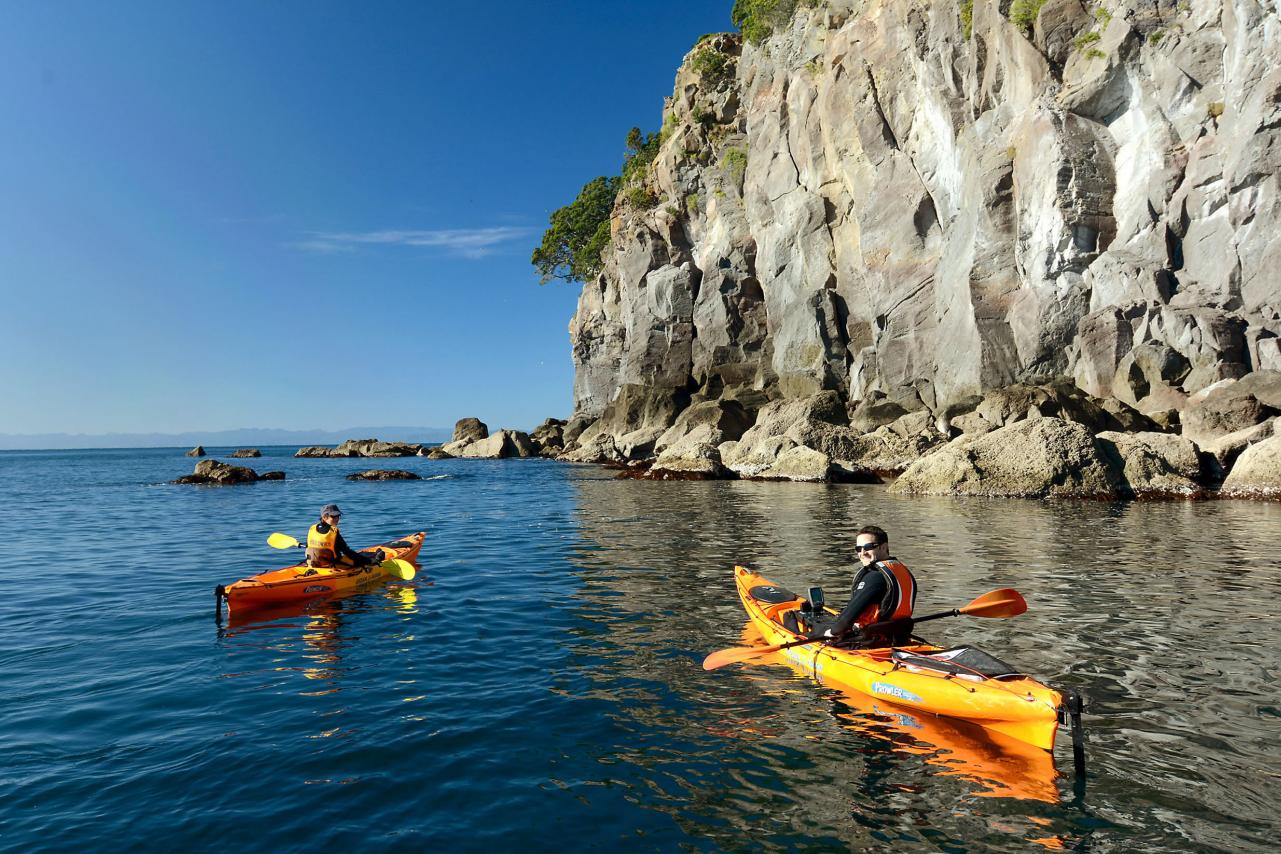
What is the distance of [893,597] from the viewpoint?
7.51 meters

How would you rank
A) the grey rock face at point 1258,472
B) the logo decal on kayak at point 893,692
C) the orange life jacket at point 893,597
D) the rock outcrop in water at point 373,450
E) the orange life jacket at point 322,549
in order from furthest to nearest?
1. the rock outcrop in water at point 373,450
2. the grey rock face at point 1258,472
3. the orange life jacket at point 322,549
4. the orange life jacket at point 893,597
5. the logo decal on kayak at point 893,692

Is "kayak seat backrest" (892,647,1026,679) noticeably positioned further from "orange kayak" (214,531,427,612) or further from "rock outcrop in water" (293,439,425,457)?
"rock outcrop in water" (293,439,425,457)

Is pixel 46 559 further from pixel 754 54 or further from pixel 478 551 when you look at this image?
pixel 754 54

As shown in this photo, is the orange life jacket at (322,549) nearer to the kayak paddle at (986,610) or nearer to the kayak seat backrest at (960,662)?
the kayak paddle at (986,610)

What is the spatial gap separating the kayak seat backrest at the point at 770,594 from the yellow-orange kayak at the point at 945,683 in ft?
3.78

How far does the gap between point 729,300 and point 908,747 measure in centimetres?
4582

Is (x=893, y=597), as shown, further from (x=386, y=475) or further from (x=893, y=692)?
(x=386, y=475)

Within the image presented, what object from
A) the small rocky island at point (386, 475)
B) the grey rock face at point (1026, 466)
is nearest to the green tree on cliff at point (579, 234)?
the small rocky island at point (386, 475)

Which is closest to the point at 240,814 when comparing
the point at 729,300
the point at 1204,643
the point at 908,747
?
the point at 908,747

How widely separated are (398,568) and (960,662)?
9.52m

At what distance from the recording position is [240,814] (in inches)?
203

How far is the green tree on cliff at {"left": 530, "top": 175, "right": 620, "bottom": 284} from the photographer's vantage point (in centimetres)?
7088

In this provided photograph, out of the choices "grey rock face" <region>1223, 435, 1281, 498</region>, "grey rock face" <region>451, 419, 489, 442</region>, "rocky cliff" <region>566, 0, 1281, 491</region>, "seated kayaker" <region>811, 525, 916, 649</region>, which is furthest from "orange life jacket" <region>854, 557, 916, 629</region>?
"grey rock face" <region>451, 419, 489, 442</region>

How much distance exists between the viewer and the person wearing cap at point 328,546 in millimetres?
12219
